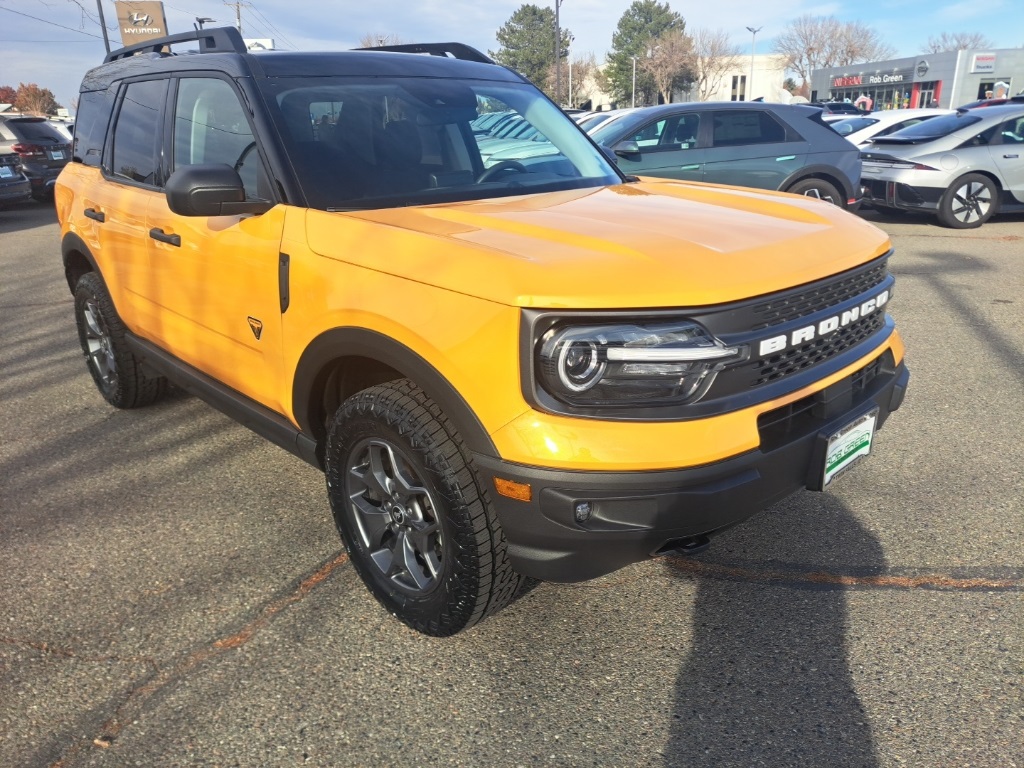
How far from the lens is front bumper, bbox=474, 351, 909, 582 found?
6.44 ft

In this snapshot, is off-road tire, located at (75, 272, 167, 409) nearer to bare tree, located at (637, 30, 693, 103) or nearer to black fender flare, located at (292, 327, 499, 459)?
black fender flare, located at (292, 327, 499, 459)

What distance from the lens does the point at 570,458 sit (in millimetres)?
1945

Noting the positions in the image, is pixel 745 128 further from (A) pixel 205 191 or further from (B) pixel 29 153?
(B) pixel 29 153

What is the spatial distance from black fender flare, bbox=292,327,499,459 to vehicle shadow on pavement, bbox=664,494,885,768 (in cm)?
99

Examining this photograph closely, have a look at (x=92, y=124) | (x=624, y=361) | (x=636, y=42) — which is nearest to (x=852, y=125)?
(x=92, y=124)

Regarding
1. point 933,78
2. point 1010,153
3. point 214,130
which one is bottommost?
point 1010,153

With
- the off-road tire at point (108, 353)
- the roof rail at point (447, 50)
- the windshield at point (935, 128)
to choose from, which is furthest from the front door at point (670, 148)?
the off-road tire at point (108, 353)

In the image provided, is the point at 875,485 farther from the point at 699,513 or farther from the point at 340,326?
the point at 340,326

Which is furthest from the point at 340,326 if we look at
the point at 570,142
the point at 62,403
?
the point at 62,403

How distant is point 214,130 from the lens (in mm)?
3172

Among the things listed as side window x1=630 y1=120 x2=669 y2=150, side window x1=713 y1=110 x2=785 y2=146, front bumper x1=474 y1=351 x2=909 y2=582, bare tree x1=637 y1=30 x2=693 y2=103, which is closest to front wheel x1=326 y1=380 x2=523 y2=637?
front bumper x1=474 y1=351 x2=909 y2=582

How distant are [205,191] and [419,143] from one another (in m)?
0.88

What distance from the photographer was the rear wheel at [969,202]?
391 inches

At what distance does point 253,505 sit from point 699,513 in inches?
86.6
